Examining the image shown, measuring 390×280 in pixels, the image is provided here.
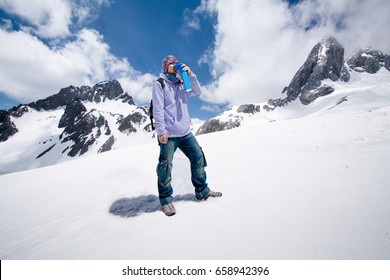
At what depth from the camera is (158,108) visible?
10.4 feet

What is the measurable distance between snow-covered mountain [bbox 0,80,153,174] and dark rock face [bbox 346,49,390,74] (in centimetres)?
16577

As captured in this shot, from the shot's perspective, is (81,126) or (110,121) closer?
(81,126)

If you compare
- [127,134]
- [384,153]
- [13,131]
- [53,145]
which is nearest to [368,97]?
[384,153]

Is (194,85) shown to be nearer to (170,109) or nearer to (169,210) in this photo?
(170,109)

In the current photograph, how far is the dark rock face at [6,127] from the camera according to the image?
550ft

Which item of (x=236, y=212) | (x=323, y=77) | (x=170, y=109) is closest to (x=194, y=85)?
(x=170, y=109)

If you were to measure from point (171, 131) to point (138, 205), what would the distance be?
142 centimetres

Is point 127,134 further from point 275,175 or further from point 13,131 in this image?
point 275,175

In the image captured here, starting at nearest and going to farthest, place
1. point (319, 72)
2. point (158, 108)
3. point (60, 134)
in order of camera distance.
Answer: point (158, 108), point (319, 72), point (60, 134)

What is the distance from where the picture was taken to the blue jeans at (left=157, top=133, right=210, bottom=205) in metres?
3.13

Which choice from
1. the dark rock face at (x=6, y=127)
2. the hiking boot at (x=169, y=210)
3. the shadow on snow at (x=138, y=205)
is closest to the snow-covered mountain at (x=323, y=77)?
the shadow on snow at (x=138, y=205)

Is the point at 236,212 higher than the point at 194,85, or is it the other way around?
the point at 194,85

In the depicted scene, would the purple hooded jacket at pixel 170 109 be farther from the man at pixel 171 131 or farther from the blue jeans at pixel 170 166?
the blue jeans at pixel 170 166

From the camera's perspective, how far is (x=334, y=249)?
1.64 metres
